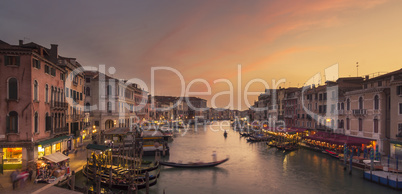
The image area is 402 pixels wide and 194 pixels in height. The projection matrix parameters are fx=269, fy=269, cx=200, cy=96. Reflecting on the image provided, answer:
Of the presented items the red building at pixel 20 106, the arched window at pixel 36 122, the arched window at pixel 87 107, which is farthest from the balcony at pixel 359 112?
the arched window at pixel 87 107

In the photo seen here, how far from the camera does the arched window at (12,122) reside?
15.7 metres

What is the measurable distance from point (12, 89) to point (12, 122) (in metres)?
1.95

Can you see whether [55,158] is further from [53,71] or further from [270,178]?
[270,178]

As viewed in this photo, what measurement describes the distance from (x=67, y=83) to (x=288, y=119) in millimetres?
38091

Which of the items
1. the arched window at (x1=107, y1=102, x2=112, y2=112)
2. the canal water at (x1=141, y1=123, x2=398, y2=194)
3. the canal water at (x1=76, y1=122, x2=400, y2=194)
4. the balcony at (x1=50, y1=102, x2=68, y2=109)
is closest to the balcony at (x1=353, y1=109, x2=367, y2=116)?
the canal water at (x1=76, y1=122, x2=400, y2=194)

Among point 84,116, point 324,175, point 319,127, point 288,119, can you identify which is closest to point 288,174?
point 324,175

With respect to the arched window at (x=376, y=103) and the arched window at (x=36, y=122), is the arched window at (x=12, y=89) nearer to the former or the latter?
the arched window at (x=36, y=122)

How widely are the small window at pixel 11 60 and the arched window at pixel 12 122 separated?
111 inches

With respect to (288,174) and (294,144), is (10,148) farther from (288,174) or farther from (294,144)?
(294,144)

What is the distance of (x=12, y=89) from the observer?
15.8m

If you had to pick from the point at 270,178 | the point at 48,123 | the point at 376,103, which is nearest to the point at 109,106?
the point at 48,123

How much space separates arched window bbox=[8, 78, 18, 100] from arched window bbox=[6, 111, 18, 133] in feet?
3.02

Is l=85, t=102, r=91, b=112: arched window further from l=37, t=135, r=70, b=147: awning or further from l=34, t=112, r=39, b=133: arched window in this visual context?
l=34, t=112, r=39, b=133: arched window

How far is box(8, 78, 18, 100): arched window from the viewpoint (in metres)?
15.7
